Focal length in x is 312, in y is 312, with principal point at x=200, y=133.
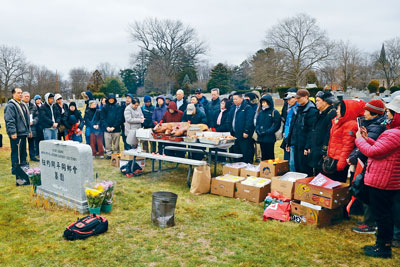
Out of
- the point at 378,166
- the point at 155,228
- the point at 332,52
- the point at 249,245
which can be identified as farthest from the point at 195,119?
the point at 332,52

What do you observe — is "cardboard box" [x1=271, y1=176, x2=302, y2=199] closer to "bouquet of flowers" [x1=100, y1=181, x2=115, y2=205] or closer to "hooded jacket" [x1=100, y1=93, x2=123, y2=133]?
"bouquet of flowers" [x1=100, y1=181, x2=115, y2=205]

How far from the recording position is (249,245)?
13.7 feet

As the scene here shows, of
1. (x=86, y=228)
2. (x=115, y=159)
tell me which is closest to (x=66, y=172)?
(x=86, y=228)

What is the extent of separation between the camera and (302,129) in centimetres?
598

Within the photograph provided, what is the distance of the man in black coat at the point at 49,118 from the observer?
891cm

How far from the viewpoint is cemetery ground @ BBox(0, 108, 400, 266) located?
3789mm

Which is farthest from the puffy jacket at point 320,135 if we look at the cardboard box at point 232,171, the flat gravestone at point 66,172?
the flat gravestone at point 66,172

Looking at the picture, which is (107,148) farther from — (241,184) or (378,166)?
(378,166)

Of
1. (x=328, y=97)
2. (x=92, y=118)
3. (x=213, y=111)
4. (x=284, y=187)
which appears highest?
(x=328, y=97)

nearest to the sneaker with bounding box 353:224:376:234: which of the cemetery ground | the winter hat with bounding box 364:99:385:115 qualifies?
the cemetery ground

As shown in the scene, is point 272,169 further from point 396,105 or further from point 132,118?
point 132,118

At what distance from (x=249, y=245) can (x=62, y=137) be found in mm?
8448

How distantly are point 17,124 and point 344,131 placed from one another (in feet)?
22.7

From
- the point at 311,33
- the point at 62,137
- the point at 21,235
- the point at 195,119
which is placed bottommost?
the point at 21,235
